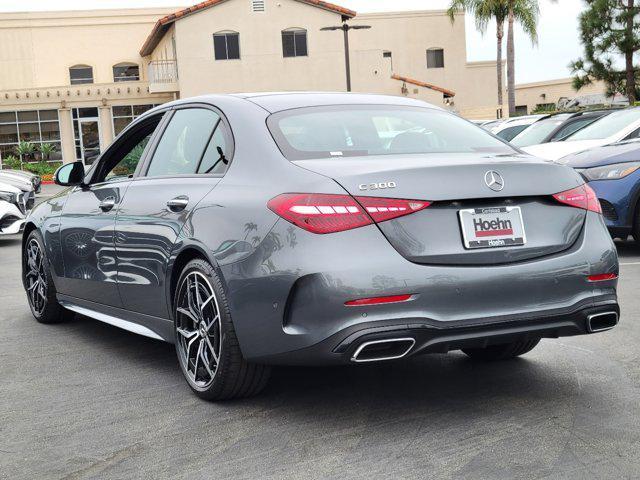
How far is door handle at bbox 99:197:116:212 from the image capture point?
19.5ft

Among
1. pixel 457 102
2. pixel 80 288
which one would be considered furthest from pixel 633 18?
pixel 80 288

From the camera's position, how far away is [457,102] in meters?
59.1

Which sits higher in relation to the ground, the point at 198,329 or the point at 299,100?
the point at 299,100

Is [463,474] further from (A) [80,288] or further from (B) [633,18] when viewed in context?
(B) [633,18]

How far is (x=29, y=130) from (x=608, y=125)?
135ft

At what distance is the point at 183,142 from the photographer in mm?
5500

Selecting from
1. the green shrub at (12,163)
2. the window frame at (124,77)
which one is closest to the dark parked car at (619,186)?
the green shrub at (12,163)

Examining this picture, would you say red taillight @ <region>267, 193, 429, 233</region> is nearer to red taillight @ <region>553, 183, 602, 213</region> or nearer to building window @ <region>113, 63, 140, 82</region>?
red taillight @ <region>553, 183, 602, 213</region>

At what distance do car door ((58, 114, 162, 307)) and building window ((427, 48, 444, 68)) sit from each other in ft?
175

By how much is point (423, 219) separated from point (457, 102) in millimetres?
55994

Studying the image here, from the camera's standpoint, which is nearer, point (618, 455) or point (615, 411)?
point (618, 455)

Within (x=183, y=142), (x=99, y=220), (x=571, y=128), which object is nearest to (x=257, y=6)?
(x=571, y=128)

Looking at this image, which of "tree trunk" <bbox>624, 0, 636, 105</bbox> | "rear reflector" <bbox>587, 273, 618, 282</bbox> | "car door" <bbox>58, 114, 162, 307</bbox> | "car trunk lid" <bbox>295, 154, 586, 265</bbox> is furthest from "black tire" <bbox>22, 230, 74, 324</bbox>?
"tree trunk" <bbox>624, 0, 636, 105</bbox>

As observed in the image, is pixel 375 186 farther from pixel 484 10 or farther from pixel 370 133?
pixel 484 10
